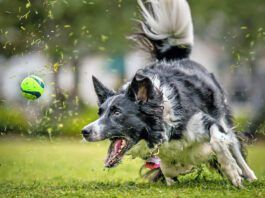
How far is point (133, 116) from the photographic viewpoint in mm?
9148

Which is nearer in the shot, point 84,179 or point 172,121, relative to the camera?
point 172,121

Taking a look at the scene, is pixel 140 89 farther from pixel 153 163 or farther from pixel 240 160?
pixel 240 160

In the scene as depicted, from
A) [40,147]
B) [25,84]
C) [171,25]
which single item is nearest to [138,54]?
[171,25]

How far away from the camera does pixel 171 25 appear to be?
10.9 metres

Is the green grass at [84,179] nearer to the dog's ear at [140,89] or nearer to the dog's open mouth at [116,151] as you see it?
the dog's open mouth at [116,151]

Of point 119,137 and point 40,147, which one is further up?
point 119,137

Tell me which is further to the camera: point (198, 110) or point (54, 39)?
point (54, 39)

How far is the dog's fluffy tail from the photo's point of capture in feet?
35.7

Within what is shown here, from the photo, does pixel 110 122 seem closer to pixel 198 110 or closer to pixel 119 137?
pixel 119 137

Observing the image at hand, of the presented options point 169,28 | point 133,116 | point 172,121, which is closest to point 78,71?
point 169,28

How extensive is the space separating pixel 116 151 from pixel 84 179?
260cm

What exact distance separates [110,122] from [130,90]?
476mm

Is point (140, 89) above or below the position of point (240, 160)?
above

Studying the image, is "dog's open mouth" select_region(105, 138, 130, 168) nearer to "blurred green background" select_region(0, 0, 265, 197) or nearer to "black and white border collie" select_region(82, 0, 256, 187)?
"black and white border collie" select_region(82, 0, 256, 187)
